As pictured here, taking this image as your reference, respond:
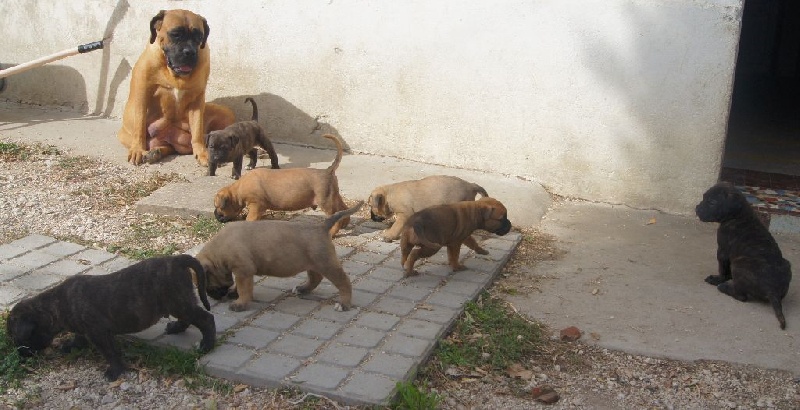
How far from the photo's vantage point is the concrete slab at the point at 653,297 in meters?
5.58

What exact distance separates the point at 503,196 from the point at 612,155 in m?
1.13

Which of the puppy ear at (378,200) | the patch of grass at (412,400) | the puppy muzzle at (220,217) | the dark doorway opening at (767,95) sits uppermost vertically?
the puppy ear at (378,200)

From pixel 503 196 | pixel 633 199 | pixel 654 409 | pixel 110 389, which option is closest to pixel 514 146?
pixel 503 196

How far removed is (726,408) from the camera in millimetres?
4910

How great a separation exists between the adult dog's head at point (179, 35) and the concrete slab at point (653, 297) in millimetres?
3908

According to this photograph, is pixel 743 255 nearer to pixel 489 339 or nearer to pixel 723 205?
pixel 723 205

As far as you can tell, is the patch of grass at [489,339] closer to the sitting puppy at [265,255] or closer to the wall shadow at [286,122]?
the sitting puppy at [265,255]

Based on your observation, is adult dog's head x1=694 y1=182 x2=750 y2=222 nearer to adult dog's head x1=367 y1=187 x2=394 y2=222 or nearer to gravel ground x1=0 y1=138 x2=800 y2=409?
gravel ground x1=0 y1=138 x2=800 y2=409

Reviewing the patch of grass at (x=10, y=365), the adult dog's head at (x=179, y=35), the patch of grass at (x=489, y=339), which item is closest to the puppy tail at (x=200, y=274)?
the patch of grass at (x=10, y=365)

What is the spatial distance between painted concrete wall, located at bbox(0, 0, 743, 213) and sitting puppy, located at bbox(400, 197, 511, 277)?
2.22 metres

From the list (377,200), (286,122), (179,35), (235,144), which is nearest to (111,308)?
(377,200)

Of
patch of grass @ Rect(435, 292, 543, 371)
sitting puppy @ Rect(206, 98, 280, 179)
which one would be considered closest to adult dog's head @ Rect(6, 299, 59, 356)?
patch of grass @ Rect(435, 292, 543, 371)

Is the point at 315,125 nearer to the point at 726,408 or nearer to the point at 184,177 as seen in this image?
the point at 184,177

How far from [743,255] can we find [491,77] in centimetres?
334
